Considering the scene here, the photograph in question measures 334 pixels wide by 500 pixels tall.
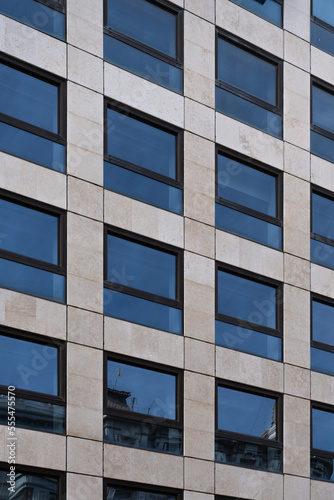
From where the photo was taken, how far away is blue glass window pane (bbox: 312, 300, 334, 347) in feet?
95.6

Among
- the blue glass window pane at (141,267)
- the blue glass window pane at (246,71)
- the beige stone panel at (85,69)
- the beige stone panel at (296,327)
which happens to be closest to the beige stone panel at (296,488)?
the beige stone panel at (296,327)

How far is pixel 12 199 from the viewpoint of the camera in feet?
78.1

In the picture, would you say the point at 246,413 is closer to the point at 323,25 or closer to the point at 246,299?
the point at 246,299

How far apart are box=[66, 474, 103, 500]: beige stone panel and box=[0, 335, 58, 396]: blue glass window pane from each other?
1.85 m

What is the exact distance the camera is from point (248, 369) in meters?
27.1

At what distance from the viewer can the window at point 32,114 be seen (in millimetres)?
24188

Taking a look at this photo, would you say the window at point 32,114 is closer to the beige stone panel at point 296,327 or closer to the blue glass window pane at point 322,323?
the beige stone panel at point 296,327

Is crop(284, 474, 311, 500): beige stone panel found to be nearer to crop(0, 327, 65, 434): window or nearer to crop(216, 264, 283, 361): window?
crop(216, 264, 283, 361): window

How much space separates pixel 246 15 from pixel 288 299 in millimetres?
7751

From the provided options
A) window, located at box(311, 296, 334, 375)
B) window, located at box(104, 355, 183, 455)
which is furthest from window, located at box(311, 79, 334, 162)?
window, located at box(104, 355, 183, 455)

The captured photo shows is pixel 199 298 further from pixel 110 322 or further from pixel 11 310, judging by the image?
pixel 11 310

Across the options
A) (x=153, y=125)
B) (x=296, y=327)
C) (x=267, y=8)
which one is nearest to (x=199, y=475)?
(x=296, y=327)

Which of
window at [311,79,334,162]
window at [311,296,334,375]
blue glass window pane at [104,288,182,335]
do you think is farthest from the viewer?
window at [311,79,334,162]

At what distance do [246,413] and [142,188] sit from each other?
613cm
